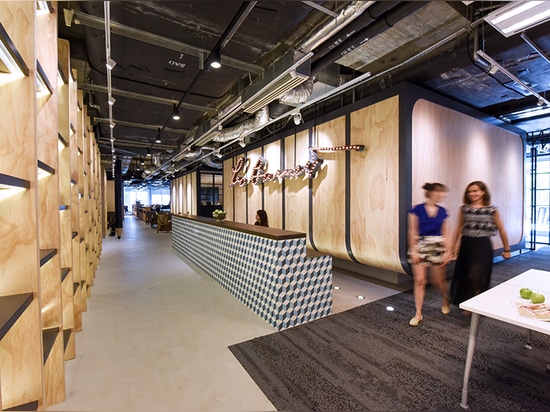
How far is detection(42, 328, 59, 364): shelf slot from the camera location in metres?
1.80

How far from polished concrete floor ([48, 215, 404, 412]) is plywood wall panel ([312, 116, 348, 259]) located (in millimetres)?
772

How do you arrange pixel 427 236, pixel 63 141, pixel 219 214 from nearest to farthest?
pixel 63 141 < pixel 427 236 < pixel 219 214

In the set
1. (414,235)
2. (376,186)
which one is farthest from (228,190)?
(414,235)

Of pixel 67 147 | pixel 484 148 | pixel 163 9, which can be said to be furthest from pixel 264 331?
pixel 484 148

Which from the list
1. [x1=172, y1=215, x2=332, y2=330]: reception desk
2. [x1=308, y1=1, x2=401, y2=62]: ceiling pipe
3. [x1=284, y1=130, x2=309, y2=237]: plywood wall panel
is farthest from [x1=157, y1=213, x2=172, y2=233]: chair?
[x1=308, y1=1, x2=401, y2=62]: ceiling pipe

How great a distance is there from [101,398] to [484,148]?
7.22 metres

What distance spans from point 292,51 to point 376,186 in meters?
2.57

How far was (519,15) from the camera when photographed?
7.75 feet

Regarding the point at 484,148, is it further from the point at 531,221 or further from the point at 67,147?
the point at 67,147

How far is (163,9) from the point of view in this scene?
2.53 meters

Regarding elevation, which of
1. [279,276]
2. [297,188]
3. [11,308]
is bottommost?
[279,276]

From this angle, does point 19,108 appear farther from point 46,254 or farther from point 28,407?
point 28,407

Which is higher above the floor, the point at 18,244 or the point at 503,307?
the point at 18,244

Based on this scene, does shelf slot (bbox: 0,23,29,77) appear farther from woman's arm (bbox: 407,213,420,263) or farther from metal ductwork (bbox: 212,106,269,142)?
metal ductwork (bbox: 212,106,269,142)
